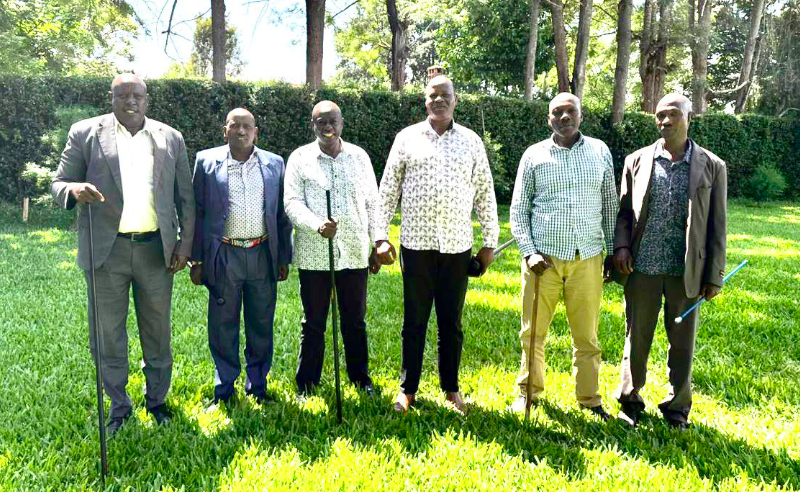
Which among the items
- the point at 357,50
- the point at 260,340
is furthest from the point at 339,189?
the point at 357,50

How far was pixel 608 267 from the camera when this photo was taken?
3.81 m

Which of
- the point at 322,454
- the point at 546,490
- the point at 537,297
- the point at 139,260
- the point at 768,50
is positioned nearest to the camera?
the point at 546,490

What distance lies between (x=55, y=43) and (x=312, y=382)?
68.1 ft

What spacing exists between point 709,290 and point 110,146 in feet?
11.5

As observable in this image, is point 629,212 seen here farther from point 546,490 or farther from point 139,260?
point 139,260

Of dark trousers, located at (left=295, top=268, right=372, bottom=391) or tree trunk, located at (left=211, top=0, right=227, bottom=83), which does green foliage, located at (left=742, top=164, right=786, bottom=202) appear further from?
dark trousers, located at (left=295, top=268, right=372, bottom=391)

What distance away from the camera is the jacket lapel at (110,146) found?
3.33m

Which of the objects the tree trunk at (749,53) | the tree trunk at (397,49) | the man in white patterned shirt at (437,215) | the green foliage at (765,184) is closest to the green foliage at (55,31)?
the tree trunk at (397,49)

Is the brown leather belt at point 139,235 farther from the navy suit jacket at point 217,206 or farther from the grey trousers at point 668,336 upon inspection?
the grey trousers at point 668,336

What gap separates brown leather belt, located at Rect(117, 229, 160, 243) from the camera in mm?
3436

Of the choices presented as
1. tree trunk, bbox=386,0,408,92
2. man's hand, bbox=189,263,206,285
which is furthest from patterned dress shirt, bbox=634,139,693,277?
tree trunk, bbox=386,0,408,92

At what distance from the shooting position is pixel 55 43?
20078 mm

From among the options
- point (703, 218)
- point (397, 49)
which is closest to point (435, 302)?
point (703, 218)

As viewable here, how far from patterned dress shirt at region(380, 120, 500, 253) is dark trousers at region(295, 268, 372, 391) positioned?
1.50ft
